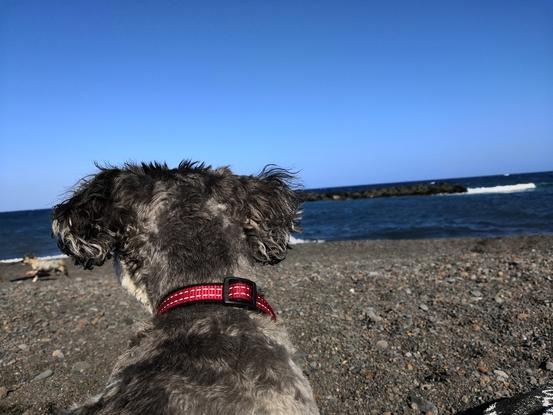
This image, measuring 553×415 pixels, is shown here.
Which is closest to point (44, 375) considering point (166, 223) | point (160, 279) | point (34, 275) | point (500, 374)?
point (160, 279)

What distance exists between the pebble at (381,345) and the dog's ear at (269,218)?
11.2ft

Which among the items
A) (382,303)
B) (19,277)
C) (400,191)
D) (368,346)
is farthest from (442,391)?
(400,191)

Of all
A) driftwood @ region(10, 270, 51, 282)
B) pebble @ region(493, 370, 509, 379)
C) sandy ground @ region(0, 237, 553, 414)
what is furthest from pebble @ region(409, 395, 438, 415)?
driftwood @ region(10, 270, 51, 282)

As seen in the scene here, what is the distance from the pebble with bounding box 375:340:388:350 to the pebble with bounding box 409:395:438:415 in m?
1.20

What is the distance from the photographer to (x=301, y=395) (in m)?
2.56

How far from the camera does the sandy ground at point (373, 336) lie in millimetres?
5203

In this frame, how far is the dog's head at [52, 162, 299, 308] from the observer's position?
2.90 m

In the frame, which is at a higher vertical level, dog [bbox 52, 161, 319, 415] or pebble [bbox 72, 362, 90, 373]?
dog [bbox 52, 161, 319, 415]

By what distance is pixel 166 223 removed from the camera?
299cm

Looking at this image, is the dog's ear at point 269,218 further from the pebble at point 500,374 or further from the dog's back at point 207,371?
the pebble at point 500,374

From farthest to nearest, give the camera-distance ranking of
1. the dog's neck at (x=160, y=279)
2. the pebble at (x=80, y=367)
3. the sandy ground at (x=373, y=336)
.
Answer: the pebble at (x=80, y=367) < the sandy ground at (x=373, y=336) < the dog's neck at (x=160, y=279)

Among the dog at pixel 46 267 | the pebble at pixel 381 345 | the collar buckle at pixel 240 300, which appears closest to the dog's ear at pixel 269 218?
the collar buckle at pixel 240 300

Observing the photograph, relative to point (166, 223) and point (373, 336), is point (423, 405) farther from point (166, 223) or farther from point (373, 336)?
point (166, 223)

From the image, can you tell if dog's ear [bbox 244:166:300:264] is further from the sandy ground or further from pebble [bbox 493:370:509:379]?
pebble [bbox 493:370:509:379]
